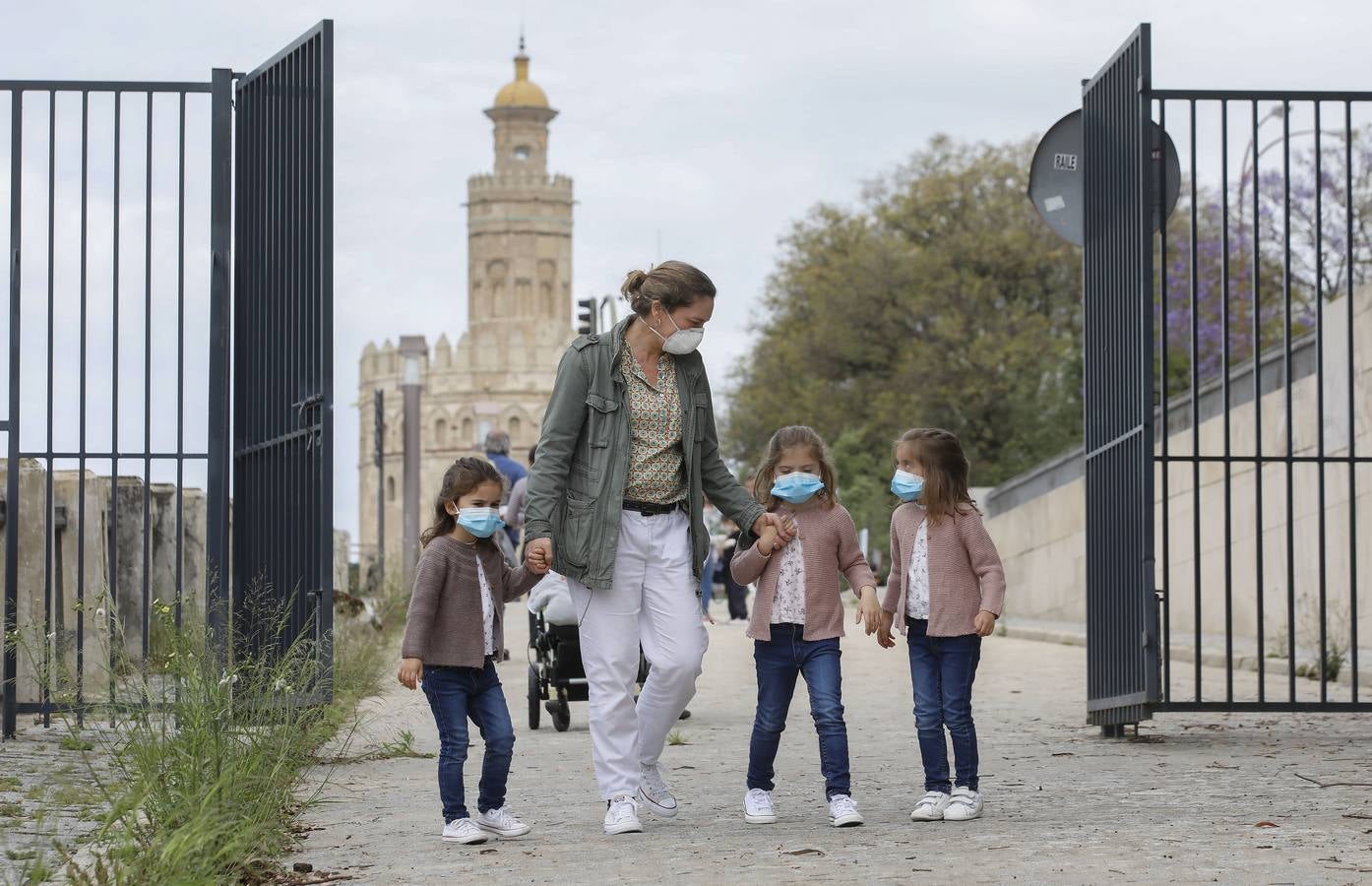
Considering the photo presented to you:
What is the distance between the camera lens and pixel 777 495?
7.36m

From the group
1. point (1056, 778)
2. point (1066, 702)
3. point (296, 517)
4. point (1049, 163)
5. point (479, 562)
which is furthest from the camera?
point (1066, 702)

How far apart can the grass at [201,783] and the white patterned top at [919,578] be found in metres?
2.13

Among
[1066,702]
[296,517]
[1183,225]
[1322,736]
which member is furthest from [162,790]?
[1183,225]

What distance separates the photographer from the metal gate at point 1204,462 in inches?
378

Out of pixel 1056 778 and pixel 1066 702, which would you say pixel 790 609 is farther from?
pixel 1066 702

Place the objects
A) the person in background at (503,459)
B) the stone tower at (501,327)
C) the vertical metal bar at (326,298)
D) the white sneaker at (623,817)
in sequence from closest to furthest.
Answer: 1. the white sneaker at (623,817)
2. the vertical metal bar at (326,298)
3. the person in background at (503,459)
4. the stone tower at (501,327)

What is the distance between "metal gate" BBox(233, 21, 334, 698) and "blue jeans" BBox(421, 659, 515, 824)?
2.22 metres

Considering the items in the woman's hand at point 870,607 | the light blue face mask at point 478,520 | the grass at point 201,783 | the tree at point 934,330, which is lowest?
the grass at point 201,783

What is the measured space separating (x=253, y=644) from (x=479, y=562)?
2977mm

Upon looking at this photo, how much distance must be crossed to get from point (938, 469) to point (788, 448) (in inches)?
22.3

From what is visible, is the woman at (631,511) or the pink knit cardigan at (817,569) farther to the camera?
the pink knit cardigan at (817,569)

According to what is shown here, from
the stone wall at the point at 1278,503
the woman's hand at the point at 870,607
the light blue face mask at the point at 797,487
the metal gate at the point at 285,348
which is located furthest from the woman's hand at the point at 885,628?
the stone wall at the point at 1278,503

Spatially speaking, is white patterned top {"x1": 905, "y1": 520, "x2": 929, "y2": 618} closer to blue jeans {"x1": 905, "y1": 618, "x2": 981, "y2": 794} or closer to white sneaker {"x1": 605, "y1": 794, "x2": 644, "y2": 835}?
blue jeans {"x1": 905, "y1": 618, "x2": 981, "y2": 794}

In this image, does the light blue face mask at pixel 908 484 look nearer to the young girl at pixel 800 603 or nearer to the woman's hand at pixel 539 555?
the young girl at pixel 800 603
